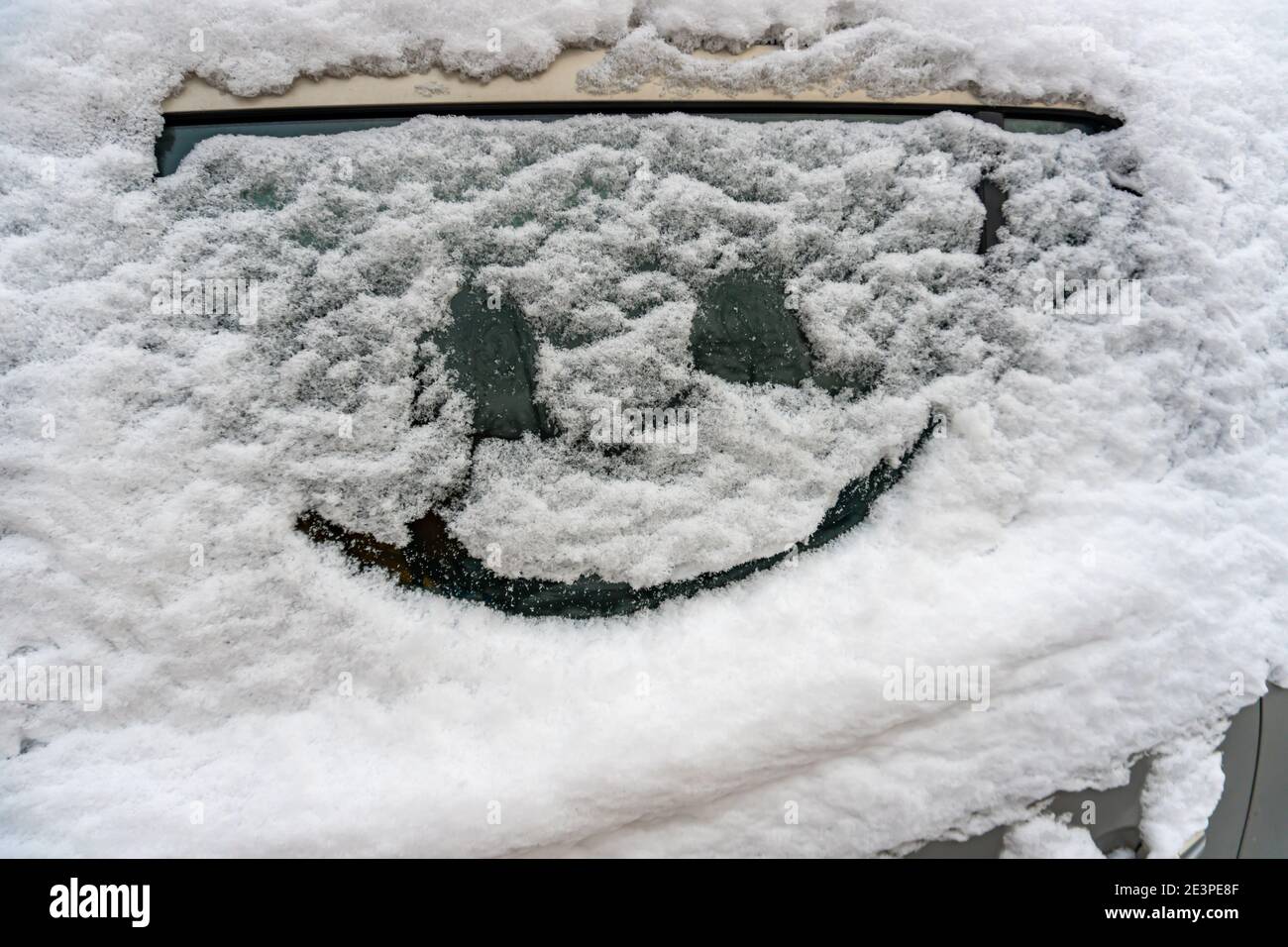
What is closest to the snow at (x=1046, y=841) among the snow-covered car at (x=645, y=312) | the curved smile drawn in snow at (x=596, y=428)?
the snow-covered car at (x=645, y=312)

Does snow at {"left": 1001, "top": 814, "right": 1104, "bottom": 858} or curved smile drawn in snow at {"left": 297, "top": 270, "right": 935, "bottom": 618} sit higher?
curved smile drawn in snow at {"left": 297, "top": 270, "right": 935, "bottom": 618}

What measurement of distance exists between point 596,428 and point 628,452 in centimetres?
9

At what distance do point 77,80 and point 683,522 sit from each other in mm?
1824

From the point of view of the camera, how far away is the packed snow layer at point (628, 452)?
1.61 m

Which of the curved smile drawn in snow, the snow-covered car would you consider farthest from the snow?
the curved smile drawn in snow

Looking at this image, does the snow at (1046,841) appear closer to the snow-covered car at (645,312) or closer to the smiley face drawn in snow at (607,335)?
the snow-covered car at (645,312)

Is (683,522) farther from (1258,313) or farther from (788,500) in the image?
(1258,313)

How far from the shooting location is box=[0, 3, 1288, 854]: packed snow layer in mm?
1609

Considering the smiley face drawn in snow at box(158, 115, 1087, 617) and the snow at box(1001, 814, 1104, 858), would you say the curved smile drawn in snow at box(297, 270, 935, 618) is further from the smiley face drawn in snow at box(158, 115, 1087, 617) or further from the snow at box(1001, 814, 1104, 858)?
the snow at box(1001, 814, 1104, 858)

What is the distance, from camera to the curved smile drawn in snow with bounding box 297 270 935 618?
1.66m

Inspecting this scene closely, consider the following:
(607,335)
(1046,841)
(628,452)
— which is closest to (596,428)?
(628,452)

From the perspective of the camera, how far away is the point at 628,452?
5.53 feet

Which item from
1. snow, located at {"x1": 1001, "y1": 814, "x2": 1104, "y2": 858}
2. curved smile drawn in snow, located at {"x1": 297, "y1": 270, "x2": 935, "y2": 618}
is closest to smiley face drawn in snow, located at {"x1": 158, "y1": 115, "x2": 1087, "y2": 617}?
curved smile drawn in snow, located at {"x1": 297, "y1": 270, "x2": 935, "y2": 618}

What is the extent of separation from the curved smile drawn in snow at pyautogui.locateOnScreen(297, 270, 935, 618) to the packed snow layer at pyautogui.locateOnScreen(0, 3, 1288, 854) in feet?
0.13
